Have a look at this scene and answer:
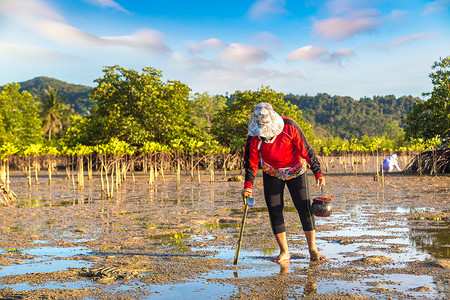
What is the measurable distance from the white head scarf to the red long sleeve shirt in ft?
0.48

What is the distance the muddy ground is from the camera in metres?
4.15

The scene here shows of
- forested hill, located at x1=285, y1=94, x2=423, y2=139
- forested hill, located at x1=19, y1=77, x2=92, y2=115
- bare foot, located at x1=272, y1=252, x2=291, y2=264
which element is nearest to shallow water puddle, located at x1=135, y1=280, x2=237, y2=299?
bare foot, located at x1=272, y1=252, x2=291, y2=264

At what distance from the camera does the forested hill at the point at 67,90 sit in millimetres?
139688

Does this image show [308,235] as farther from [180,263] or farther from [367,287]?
[180,263]

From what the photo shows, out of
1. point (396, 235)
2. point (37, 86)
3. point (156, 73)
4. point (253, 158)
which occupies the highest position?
point (37, 86)

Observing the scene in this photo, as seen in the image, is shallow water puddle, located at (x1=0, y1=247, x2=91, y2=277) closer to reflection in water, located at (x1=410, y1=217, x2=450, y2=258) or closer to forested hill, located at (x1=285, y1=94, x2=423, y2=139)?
reflection in water, located at (x1=410, y1=217, x2=450, y2=258)

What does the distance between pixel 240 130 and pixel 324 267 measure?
29.6 m

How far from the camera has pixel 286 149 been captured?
5250mm

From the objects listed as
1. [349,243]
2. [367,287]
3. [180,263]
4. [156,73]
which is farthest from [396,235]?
[156,73]

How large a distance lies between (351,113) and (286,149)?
127m

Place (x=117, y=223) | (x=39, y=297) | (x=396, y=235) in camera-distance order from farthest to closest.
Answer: (x=117, y=223) → (x=396, y=235) → (x=39, y=297)

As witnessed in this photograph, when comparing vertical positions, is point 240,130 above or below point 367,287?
above

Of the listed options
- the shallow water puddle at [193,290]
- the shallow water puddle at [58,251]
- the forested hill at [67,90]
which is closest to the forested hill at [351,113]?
the forested hill at [67,90]

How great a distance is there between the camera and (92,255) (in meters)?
5.82
